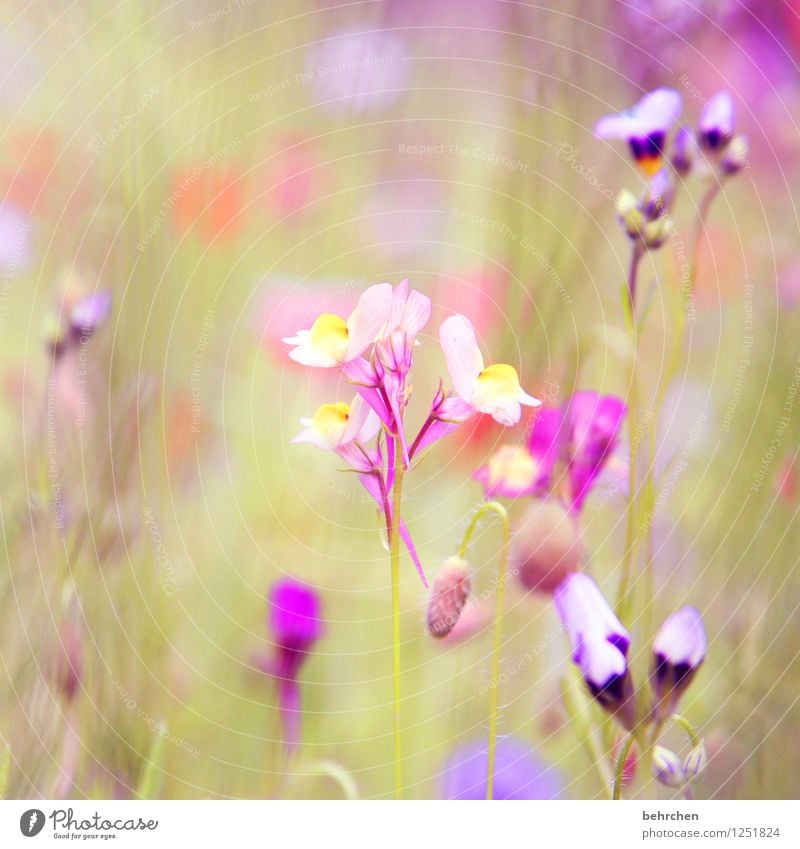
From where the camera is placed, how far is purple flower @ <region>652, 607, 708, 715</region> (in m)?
0.48

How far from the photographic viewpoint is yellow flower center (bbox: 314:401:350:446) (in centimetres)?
46

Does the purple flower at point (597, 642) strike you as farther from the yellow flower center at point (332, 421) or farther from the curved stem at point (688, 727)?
the yellow flower center at point (332, 421)

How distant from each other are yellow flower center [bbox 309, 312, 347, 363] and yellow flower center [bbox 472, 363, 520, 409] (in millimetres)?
81

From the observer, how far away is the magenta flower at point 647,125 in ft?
1.66

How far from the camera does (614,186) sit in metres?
0.51

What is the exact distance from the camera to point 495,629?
49cm

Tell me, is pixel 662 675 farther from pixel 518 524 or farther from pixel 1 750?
pixel 1 750

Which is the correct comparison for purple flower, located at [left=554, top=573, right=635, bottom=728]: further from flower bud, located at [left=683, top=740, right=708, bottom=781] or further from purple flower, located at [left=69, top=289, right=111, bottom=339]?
purple flower, located at [left=69, top=289, right=111, bottom=339]

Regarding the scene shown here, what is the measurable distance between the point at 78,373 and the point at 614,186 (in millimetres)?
355

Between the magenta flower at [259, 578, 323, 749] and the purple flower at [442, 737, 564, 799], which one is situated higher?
the magenta flower at [259, 578, 323, 749]

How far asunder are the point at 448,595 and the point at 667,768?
18 centimetres
